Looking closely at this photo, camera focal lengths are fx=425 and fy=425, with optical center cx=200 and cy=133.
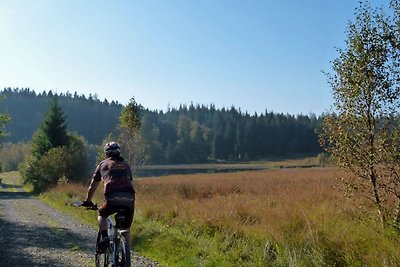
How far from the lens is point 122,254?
280 inches

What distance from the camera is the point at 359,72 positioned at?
34.1 feet

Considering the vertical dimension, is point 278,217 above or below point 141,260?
above

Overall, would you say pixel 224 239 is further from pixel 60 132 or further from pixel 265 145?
pixel 265 145

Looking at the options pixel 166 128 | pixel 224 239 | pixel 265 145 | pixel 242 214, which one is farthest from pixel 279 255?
pixel 166 128

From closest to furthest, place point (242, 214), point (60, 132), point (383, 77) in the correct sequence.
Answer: point (383, 77) < point (242, 214) < point (60, 132)

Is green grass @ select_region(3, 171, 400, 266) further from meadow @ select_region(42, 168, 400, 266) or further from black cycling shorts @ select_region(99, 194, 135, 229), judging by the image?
black cycling shorts @ select_region(99, 194, 135, 229)

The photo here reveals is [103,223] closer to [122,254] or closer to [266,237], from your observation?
[122,254]

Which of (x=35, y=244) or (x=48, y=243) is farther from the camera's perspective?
(x=48, y=243)

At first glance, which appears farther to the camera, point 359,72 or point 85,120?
point 85,120

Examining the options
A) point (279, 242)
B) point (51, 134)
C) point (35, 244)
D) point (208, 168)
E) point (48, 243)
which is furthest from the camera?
point (208, 168)

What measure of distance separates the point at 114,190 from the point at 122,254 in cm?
108

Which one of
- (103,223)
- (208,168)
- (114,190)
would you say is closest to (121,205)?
(114,190)

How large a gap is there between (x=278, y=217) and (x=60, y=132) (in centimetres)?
4351

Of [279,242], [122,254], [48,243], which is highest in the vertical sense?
[122,254]
